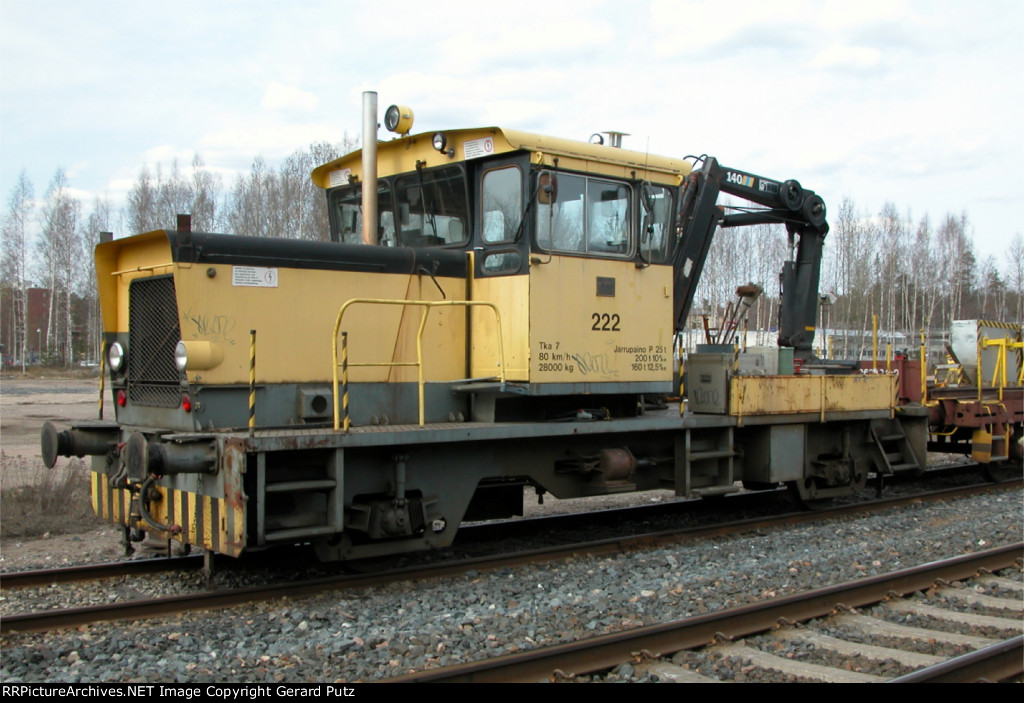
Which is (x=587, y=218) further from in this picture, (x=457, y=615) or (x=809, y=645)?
(x=809, y=645)

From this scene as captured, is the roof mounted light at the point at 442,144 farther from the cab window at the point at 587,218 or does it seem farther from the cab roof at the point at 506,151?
the cab window at the point at 587,218

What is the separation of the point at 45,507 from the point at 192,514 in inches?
182

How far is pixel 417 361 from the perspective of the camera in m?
6.98

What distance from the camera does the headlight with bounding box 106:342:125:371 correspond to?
7.03m

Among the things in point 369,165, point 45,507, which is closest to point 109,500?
point 45,507

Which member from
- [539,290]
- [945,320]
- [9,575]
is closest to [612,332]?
[539,290]

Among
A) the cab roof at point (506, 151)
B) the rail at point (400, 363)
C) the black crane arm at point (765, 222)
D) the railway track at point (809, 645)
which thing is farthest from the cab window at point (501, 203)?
the railway track at point (809, 645)

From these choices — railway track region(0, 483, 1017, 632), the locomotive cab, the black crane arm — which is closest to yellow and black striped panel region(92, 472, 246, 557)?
railway track region(0, 483, 1017, 632)

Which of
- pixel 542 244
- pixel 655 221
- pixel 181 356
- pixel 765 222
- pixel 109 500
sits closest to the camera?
pixel 181 356

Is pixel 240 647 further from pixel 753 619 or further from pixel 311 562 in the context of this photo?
pixel 753 619

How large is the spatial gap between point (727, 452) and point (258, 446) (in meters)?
4.91

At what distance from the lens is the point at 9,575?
655 centimetres

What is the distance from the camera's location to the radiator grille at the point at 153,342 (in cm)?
643

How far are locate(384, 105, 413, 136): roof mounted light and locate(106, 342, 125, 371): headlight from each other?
301 cm
